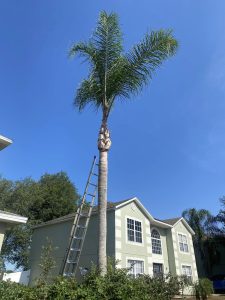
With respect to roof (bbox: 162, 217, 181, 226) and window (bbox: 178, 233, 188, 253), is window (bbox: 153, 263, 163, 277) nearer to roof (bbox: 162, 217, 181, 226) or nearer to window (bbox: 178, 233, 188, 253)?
window (bbox: 178, 233, 188, 253)

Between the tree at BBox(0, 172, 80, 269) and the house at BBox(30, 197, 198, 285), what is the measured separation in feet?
26.3

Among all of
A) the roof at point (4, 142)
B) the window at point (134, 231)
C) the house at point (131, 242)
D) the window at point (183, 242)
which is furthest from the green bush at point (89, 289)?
the window at point (183, 242)

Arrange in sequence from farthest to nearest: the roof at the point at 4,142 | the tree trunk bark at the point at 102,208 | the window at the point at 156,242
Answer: the window at the point at 156,242
the roof at the point at 4,142
the tree trunk bark at the point at 102,208

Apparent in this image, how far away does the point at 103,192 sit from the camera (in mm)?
12477

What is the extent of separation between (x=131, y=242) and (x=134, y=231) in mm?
1104

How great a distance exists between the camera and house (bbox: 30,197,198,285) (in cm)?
2027

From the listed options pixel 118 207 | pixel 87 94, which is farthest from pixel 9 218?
pixel 118 207

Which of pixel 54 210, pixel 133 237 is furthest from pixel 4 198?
pixel 133 237

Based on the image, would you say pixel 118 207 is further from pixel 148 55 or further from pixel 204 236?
pixel 204 236

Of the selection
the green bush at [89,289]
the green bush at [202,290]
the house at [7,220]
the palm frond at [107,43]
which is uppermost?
the palm frond at [107,43]

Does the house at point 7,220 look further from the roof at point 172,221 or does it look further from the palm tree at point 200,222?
the palm tree at point 200,222

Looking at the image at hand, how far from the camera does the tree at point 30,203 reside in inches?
1258

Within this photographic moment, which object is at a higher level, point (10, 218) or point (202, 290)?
point (10, 218)

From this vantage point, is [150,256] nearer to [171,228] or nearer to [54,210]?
[171,228]
